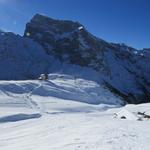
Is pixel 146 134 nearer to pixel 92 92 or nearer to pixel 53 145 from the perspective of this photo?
pixel 53 145

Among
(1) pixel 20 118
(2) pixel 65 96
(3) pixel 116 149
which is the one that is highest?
(2) pixel 65 96

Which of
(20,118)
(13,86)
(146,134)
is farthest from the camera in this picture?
(13,86)

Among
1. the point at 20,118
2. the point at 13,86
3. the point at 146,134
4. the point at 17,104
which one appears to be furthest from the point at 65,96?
the point at 146,134

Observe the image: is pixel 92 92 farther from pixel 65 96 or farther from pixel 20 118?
pixel 20 118

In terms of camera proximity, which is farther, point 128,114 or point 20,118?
point 20,118

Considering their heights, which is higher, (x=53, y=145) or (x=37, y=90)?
(x=37, y=90)

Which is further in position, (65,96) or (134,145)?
(65,96)

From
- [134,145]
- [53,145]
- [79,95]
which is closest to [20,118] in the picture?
[53,145]

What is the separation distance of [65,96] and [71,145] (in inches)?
2744

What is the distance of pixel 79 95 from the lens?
93562 mm

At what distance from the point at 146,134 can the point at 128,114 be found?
62.2 ft

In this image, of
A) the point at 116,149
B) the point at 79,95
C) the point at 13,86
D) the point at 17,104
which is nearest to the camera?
the point at 116,149

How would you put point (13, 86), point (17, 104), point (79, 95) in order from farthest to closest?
point (79, 95) → point (13, 86) → point (17, 104)

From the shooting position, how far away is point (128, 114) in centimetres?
3834
